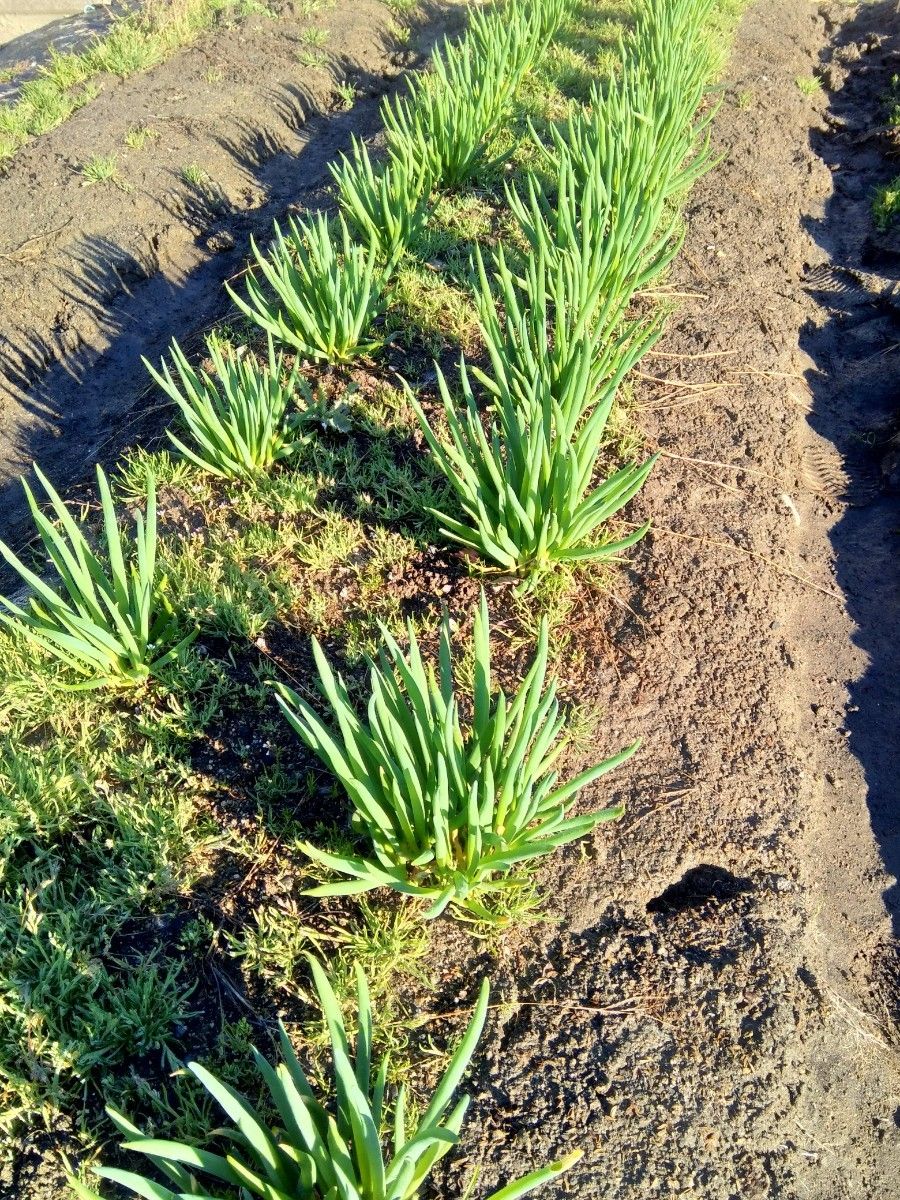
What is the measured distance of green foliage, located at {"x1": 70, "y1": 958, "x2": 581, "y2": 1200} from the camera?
3.62 feet

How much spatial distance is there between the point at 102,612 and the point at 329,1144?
1397 millimetres

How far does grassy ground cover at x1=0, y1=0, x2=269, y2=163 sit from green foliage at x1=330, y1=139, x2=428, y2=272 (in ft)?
11.4

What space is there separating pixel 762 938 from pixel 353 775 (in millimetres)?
1047

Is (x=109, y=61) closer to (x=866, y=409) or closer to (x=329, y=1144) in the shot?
(x=866, y=409)

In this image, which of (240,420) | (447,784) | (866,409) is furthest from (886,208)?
(447,784)

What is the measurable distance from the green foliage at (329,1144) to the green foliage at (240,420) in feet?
5.89

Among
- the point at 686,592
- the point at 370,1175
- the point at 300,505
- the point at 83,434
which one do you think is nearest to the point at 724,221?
the point at 686,592

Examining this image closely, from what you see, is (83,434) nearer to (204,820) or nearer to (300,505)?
(300,505)

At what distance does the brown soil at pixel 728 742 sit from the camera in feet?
5.23

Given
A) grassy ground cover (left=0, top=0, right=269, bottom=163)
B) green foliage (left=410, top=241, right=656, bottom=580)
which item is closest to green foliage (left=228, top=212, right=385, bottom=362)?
green foliage (left=410, top=241, right=656, bottom=580)

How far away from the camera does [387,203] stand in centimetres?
327

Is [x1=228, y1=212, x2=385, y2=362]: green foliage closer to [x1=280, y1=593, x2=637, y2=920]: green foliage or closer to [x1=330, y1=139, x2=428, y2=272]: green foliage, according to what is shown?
[x1=330, y1=139, x2=428, y2=272]: green foliage

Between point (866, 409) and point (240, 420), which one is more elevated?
point (240, 420)

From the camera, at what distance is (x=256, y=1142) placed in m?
1.18
